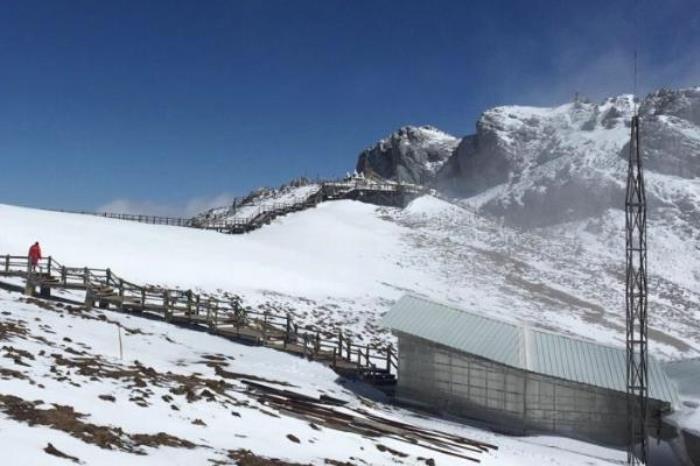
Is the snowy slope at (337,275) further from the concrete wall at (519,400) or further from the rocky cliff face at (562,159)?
the rocky cliff face at (562,159)

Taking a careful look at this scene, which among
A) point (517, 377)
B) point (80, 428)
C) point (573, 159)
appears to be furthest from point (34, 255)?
point (573, 159)

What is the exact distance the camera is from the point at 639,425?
75.4ft

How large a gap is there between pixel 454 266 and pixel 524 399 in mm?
37053

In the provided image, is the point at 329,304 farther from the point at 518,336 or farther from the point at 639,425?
the point at 639,425

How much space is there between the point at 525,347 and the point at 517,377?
4.15 feet

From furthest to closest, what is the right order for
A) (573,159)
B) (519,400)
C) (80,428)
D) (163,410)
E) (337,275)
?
(573,159) < (337,275) < (519,400) < (163,410) < (80,428)

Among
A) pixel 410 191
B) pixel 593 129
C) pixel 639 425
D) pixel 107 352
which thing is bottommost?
pixel 639 425

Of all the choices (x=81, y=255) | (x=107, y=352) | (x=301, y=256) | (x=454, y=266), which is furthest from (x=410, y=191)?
(x=107, y=352)

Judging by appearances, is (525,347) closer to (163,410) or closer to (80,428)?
(163,410)

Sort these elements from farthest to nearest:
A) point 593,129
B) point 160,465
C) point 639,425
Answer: point 593,129 → point 639,425 → point 160,465

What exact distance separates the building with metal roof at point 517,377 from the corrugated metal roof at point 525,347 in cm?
4

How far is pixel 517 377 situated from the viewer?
2445cm

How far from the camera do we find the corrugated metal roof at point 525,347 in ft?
79.2

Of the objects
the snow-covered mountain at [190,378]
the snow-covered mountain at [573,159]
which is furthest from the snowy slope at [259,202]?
the snow-covered mountain at [573,159]
